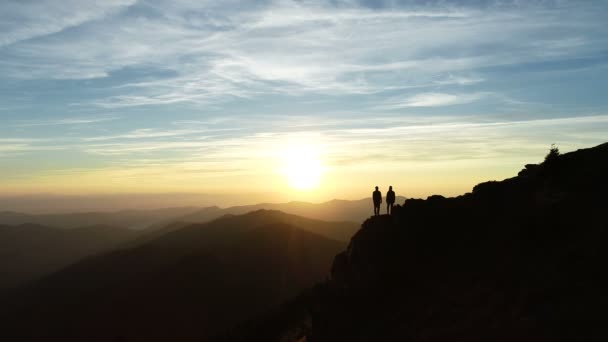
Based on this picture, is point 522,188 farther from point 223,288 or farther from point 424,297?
point 223,288

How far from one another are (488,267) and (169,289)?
3872 inches

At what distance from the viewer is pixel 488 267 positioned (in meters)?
19.1

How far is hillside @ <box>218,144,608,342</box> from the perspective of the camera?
15.0 meters

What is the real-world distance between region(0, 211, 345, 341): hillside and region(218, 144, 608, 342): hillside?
68.5 meters

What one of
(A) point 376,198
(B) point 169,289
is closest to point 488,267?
(A) point 376,198

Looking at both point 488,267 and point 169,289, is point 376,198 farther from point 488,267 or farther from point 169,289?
point 169,289

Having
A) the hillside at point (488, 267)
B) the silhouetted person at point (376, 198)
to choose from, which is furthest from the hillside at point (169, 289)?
the hillside at point (488, 267)

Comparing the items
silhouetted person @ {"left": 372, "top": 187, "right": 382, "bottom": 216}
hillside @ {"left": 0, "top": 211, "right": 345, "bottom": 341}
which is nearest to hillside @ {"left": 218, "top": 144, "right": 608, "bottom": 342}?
silhouetted person @ {"left": 372, "top": 187, "right": 382, "bottom": 216}

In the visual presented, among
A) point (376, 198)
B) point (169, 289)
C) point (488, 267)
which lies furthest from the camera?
point (169, 289)

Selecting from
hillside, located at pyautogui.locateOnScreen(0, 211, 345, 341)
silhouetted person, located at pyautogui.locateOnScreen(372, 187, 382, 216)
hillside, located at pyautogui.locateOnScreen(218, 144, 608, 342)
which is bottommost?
hillside, located at pyautogui.locateOnScreen(0, 211, 345, 341)

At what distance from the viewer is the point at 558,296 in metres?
15.1

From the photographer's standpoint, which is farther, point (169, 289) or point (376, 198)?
point (169, 289)

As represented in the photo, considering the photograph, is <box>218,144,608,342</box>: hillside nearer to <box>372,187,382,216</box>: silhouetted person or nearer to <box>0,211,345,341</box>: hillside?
<box>372,187,382,216</box>: silhouetted person

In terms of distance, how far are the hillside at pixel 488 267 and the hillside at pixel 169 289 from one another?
68.5m
